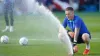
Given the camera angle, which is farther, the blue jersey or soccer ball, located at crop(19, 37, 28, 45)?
soccer ball, located at crop(19, 37, 28, 45)

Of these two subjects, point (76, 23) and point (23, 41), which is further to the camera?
point (23, 41)

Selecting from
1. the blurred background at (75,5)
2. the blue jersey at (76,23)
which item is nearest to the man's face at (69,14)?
the blue jersey at (76,23)

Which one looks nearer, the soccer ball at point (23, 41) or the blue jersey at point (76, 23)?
the blue jersey at point (76, 23)

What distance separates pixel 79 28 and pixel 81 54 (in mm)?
710

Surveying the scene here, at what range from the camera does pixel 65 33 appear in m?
11.6

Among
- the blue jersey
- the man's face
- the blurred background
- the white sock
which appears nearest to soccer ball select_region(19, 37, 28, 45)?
the blue jersey

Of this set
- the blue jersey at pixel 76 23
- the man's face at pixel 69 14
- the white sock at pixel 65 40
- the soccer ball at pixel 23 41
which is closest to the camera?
the white sock at pixel 65 40

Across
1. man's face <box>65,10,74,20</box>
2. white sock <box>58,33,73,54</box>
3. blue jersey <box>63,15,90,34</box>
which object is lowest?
white sock <box>58,33,73,54</box>

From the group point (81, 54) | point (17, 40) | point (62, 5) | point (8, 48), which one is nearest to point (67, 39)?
point (81, 54)

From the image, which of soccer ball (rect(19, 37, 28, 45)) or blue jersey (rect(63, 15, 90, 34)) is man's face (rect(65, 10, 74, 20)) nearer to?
blue jersey (rect(63, 15, 90, 34))

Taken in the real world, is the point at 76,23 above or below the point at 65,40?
above

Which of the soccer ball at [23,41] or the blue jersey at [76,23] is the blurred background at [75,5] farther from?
the blue jersey at [76,23]

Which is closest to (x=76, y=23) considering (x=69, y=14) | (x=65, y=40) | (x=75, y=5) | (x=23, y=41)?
(x=69, y=14)

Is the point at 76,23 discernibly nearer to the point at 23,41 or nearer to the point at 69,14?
the point at 69,14
